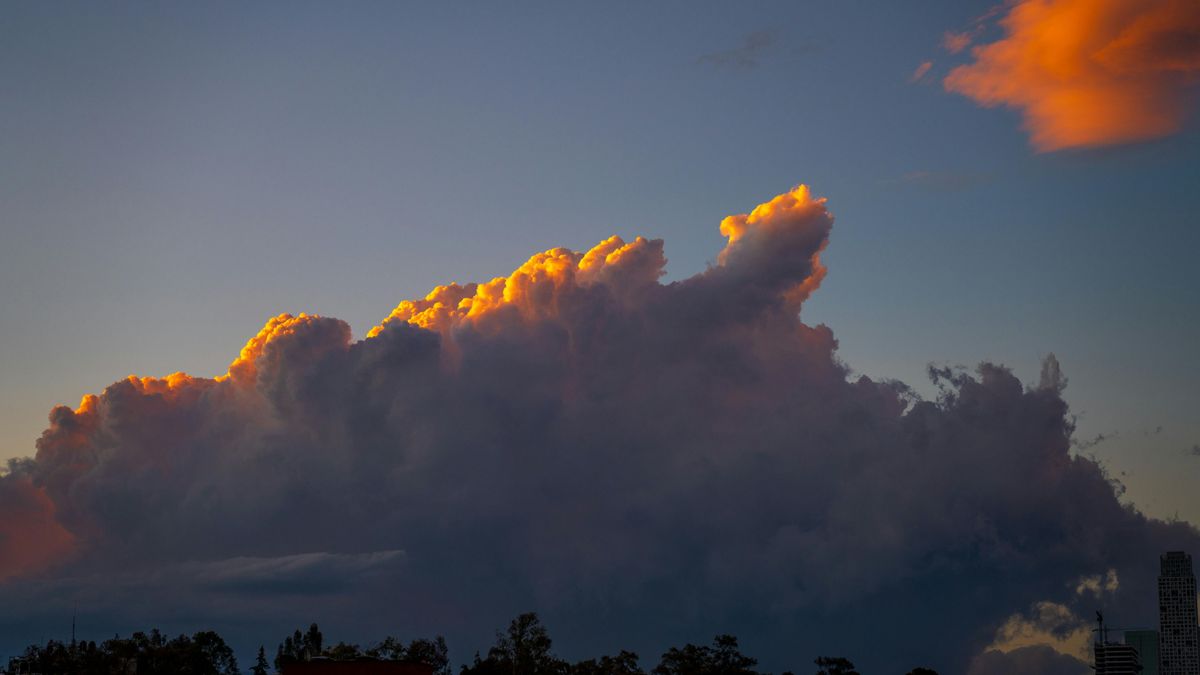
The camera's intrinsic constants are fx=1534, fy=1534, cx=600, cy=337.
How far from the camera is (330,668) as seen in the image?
172 meters

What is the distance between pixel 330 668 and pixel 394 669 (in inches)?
299

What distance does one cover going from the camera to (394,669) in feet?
575
